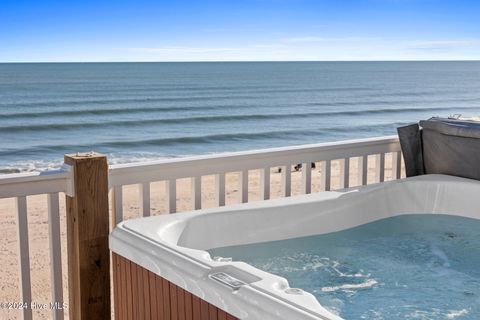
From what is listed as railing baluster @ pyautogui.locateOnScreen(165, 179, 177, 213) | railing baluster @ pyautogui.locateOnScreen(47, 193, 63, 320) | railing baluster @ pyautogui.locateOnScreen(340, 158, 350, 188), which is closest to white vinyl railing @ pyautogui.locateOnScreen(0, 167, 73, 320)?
railing baluster @ pyautogui.locateOnScreen(47, 193, 63, 320)

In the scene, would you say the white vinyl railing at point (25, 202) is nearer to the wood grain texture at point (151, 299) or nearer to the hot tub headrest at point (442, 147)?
the wood grain texture at point (151, 299)

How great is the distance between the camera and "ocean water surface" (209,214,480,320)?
7.25 ft

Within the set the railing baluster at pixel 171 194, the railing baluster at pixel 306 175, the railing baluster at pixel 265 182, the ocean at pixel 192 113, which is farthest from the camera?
the ocean at pixel 192 113

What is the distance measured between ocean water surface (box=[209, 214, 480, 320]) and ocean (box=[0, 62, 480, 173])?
322 inches

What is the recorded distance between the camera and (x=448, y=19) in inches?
856

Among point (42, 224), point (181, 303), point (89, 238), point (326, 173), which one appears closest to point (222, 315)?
point (181, 303)

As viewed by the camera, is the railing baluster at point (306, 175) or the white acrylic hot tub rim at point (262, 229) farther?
the railing baluster at point (306, 175)

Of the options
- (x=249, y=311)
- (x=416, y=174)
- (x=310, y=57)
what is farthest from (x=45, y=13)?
(x=249, y=311)

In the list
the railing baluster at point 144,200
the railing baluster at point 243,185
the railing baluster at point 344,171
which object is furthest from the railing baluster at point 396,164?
the railing baluster at point 144,200

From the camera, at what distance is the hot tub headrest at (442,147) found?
3168mm

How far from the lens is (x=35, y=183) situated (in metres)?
2.30

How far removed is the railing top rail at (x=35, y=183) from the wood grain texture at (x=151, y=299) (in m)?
0.32

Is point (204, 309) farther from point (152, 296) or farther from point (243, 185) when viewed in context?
point (243, 185)

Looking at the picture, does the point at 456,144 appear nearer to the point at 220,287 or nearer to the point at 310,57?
the point at 220,287
